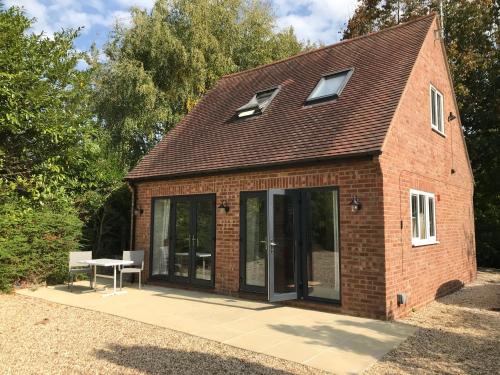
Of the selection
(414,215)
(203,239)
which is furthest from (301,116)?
(203,239)

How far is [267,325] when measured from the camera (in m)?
6.52

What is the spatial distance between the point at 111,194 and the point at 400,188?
1000cm

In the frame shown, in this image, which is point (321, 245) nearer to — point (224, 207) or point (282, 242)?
point (282, 242)

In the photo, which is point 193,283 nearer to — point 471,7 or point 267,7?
point 267,7

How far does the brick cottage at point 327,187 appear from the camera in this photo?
7.29 m

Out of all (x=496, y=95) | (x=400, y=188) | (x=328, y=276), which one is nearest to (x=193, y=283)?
(x=328, y=276)

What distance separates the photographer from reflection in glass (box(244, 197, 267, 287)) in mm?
8609

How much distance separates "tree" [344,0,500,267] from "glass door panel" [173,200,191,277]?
13393 mm

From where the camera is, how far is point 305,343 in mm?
5570

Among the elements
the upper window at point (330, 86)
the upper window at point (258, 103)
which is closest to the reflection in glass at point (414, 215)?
the upper window at point (330, 86)

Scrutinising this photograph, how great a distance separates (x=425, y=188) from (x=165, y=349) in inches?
266

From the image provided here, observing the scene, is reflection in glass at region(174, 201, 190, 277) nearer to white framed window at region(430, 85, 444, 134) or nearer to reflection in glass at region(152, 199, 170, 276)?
reflection in glass at region(152, 199, 170, 276)

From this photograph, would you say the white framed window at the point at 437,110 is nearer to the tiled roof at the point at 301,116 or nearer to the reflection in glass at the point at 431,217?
the tiled roof at the point at 301,116

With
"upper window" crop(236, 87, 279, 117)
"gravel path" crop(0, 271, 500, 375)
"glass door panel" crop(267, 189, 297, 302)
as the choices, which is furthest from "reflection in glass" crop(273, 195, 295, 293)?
"upper window" crop(236, 87, 279, 117)
